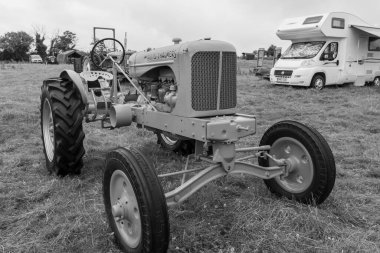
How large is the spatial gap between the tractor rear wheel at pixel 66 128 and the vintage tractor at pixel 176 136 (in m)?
0.01

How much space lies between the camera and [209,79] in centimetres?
313

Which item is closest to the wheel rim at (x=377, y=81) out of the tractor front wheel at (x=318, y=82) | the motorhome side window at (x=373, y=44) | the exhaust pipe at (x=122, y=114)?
the motorhome side window at (x=373, y=44)

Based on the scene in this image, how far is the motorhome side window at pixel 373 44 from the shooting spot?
45.8ft

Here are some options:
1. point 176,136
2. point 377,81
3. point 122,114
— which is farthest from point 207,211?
point 377,81

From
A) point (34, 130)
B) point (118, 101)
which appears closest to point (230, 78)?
point (118, 101)

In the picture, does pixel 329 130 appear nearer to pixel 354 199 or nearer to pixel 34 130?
pixel 354 199

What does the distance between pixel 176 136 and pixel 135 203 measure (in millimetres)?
1110

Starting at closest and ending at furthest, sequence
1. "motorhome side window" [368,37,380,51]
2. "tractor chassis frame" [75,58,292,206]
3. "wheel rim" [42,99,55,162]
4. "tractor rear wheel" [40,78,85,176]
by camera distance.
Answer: "tractor chassis frame" [75,58,292,206], "tractor rear wheel" [40,78,85,176], "wheel rim" [42,99,55,162], "motorhome side window" [368,37,380,51]

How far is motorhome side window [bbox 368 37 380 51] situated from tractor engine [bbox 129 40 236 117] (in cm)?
1277

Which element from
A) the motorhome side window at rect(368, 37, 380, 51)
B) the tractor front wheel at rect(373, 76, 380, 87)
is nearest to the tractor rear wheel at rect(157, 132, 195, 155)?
the motorhome side window at rect(368, 37, 380, 51)

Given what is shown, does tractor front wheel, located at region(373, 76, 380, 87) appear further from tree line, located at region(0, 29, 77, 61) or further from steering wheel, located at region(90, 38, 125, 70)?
tree line, located at region(0, 29, 77, 61)

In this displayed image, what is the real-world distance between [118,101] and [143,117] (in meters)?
0.74

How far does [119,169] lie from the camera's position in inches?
103

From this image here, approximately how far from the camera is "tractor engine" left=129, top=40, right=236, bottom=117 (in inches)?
120
